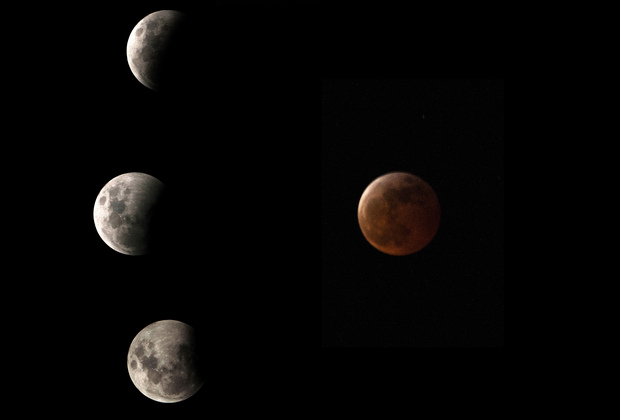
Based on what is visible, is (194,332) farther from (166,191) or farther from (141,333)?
(166,191)

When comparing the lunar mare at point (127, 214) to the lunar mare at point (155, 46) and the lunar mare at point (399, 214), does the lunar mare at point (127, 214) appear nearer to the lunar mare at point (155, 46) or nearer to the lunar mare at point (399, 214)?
the lunar mare at point (155, 46)

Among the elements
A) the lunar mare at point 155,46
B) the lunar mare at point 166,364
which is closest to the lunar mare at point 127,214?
the lunar mare at point 166,364

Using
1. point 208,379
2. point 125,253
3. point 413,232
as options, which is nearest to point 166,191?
point 125,253

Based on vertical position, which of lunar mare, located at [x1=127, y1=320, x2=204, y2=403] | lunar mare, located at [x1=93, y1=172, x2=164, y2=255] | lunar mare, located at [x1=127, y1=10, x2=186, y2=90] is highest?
lunar mare, located at [x1=127, y1=10, x2=186, y2=90]

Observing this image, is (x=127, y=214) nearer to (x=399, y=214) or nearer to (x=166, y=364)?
(x=166, y=364)

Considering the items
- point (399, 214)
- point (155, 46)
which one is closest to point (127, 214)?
point (155, 46)

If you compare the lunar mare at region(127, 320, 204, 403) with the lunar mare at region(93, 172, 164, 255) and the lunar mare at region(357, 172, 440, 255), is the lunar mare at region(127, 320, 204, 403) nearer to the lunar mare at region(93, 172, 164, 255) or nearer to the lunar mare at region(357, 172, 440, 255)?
the lunar mare at region(93, 172, 164, 255)

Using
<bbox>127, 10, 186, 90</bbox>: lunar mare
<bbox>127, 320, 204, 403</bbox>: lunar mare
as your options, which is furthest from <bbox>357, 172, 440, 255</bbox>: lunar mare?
<bbox>127, 10, 186, 90</bbox>: lunar mare
